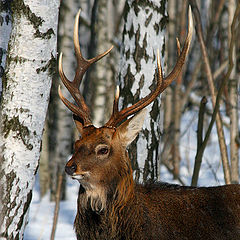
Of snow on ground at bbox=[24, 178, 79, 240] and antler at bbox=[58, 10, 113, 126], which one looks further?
snow on ground at bbox=[24, 178, 79, 240]

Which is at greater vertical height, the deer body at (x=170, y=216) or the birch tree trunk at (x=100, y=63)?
the birch tree trunk at (x=100, y=63)

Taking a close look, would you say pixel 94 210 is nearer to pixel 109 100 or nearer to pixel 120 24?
pixel 109 100

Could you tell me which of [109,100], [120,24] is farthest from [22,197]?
→ [120,24]

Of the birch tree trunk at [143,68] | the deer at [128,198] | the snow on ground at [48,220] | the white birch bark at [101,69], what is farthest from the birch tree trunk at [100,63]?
the deer at [128,198]

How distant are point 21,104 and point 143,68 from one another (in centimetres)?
197

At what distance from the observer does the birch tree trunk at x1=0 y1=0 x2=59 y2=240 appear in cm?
369

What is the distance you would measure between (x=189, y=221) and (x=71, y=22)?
21.3 feet

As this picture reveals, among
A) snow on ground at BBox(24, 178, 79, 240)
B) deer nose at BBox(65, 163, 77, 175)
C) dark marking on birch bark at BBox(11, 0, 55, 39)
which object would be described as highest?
dark marking on birch bark at BBox(11, 0, 55, 39)

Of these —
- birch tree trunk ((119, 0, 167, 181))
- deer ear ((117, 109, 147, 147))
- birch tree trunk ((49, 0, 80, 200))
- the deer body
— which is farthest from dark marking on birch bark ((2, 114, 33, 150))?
birch tree trunk ((49, 0, 80, 200))

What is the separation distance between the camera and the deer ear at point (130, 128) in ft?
14.2

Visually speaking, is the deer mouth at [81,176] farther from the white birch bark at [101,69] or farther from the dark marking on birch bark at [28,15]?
the white birch bark at [101,69]

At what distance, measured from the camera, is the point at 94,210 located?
13.4 ft

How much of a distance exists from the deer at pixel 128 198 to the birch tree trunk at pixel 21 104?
0.40m

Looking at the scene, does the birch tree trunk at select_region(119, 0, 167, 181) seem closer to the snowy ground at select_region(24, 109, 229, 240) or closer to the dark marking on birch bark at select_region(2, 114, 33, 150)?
the snowy ground at select_region(24, 109, 229, 240)
